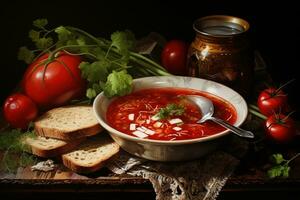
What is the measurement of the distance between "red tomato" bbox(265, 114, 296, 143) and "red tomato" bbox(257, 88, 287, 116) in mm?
97

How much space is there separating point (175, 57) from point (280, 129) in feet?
2.28

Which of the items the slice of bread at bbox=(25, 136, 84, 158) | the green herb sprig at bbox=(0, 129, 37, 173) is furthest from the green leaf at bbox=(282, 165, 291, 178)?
the green herb sprig at bbox=(0, 129, 37, 173)

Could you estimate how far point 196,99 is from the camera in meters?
1.99

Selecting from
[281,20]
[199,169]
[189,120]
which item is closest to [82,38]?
[189,120]

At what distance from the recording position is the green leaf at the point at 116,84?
196 centimetres

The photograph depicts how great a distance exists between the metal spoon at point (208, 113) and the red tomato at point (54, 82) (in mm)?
471

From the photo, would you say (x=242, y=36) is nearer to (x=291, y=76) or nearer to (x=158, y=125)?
(x=158, y=125)

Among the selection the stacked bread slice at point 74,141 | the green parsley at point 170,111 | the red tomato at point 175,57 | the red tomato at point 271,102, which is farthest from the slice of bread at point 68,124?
the red tomato at point 271,102

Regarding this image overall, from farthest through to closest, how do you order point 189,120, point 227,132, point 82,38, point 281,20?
point 281,20 → point 82,38 → point 189,120 → point 227,132

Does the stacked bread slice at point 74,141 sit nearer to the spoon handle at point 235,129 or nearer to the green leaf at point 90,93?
the green leaf at point 90,93

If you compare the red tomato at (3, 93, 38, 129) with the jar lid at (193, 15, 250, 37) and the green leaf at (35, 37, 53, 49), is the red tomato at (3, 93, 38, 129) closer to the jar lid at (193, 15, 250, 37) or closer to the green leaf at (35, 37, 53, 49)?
the green leaf at (35, 37, 53, 49)

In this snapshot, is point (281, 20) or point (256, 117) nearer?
point (256, 117)

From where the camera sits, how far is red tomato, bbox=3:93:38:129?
2.00 m

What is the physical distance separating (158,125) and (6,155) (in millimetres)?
559
